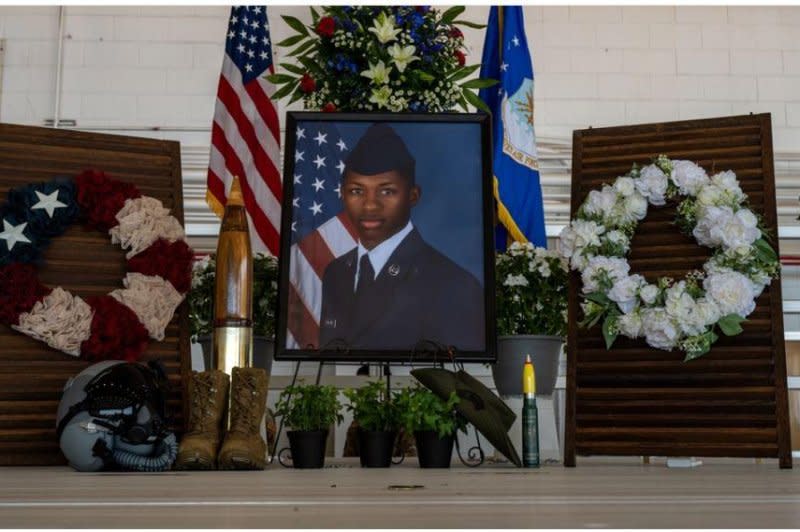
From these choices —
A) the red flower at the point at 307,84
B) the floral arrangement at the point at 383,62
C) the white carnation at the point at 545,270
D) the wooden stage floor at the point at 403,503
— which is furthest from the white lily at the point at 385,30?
the wooden stage floor at the point at 403,503

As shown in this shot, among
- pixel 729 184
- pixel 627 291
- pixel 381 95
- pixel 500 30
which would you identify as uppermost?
pixel 500 30

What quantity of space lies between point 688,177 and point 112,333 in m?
1.37

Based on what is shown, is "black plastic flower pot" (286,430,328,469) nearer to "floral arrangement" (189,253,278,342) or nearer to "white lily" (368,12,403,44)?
"floral arrangement" (189,253,278,342)

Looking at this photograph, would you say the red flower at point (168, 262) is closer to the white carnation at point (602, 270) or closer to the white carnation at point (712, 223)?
the white carnation at point (602, 270)

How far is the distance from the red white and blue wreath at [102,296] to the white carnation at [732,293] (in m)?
1.26

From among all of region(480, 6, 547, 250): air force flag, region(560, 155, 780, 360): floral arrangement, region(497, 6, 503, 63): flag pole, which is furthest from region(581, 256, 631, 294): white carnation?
region(497, 6, 503, 63): flag pole

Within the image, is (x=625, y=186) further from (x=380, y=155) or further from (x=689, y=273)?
(x=380, y=155)

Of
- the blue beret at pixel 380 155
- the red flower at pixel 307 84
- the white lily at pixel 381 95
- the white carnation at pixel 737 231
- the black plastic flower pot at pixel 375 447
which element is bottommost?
the black plastic flower pot at pixel 375 447

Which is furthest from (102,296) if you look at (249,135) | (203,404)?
(249,135)

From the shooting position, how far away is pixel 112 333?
7.95ft

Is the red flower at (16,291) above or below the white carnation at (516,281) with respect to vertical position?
below

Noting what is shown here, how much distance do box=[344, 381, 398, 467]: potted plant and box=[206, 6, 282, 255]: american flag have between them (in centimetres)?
174

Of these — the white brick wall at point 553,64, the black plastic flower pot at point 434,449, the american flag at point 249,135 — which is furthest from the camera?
the white brick wall at point 553,64

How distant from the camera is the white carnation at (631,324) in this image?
2359 millimetres
